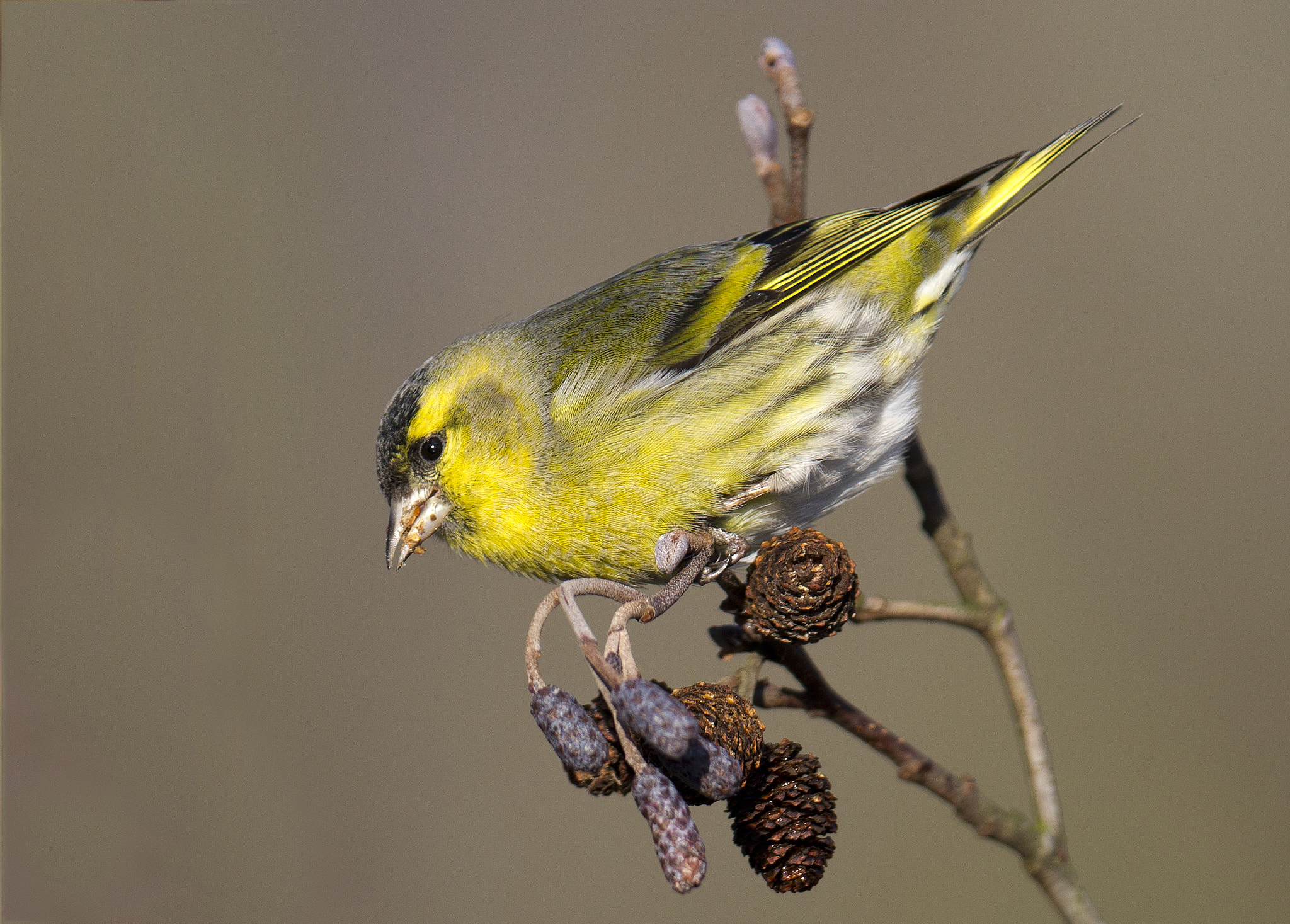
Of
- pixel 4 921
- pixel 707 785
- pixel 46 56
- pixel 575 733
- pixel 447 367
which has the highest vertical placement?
pixel 46 56

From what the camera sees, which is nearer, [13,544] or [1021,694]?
[1021,694]

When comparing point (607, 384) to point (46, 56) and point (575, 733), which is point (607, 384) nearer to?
point (575, 733)

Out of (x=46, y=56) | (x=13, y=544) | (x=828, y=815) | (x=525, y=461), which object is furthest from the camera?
(x=46, y=56)

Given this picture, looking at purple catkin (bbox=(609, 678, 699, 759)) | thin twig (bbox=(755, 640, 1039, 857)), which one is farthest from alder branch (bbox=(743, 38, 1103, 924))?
purple catkin (bbox=(609, 678, 699, 759))

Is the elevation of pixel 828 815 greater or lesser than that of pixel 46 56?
lesser

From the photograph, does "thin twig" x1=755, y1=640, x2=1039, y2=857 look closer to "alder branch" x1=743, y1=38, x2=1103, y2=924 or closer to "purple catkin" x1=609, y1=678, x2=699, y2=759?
"alder branch" x1=743, y1=38, x2=1103, y2=924

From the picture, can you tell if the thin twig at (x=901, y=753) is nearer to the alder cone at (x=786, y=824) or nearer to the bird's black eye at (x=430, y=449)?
the alder cone at (x=786, y=824)

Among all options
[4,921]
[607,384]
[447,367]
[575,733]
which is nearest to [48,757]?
[4,921]

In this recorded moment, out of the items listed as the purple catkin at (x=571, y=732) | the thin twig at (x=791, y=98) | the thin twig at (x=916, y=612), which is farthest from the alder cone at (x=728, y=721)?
Answer: the thin twig at (x=791, y=98)
